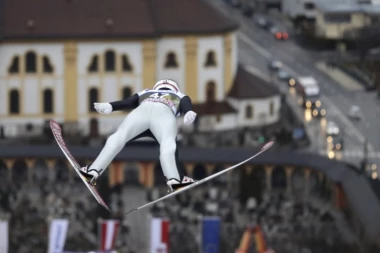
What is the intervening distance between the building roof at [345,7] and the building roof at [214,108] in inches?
1376

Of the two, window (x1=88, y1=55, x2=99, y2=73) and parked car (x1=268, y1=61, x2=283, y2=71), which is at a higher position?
parked car (x1=268, y1=61, x2=283, y2=71)

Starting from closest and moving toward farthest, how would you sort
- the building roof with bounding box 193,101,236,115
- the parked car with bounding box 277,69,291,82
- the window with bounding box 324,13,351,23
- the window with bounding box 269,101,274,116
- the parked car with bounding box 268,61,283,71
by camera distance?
the building roof with bounding box 193,101,236,115 → the window with bounding box 269,101,274,116 → the parked car with bounding box 277,69,291,82 → the parked car with bounding box 268,61,283,71 → the window with bounding box 324,13,351,23

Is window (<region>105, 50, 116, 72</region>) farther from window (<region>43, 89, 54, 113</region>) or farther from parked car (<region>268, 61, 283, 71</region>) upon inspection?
parked car (<region>268, 61, 283, 71</region>)

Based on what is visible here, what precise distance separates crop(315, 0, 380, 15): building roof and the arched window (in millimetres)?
33898

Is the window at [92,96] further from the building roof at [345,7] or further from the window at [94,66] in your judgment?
the building roof at [345,7]

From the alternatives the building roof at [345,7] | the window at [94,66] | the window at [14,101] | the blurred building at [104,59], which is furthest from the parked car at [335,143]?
the building roof at [345,7]

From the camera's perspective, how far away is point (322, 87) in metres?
126

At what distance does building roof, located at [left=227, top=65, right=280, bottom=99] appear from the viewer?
11350cm

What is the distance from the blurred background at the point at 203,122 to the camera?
80.1 m

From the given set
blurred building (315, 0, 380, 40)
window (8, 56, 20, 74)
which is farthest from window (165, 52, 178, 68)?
blurred building (315, 0, 380, 40)

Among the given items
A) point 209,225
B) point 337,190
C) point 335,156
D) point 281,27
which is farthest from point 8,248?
point 281,27

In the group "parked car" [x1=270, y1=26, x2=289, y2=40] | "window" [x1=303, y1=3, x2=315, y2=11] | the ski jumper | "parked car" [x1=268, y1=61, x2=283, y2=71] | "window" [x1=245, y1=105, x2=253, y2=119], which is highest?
"window" [x1=303, y1=3, x2=315, y2=11]

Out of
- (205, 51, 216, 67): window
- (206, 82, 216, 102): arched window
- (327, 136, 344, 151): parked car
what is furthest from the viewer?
(205, 51, 216, 67): window

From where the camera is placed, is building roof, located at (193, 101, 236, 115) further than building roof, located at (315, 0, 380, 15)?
No
